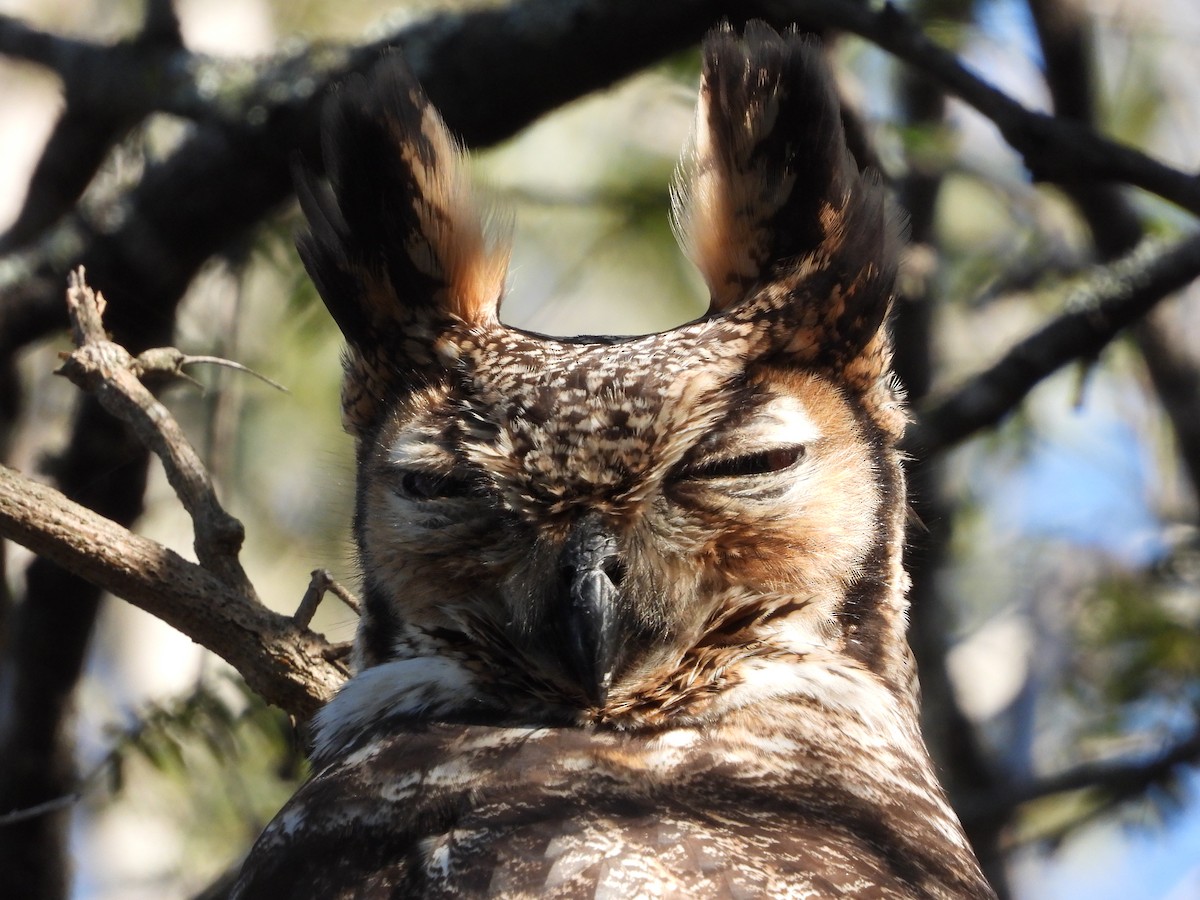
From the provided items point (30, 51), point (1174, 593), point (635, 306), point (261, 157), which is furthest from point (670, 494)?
point (635, 306)

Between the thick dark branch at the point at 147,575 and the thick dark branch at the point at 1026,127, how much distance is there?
144cm

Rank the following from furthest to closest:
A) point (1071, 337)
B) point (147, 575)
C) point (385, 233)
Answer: point (1071, 337) < point (385, 233) < point (147, 575)

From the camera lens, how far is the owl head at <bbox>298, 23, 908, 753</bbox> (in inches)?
83.2

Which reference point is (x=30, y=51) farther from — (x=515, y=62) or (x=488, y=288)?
(x=488, y=288)

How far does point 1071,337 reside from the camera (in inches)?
130

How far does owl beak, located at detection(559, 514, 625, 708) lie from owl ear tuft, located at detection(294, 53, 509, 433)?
56 centimetres

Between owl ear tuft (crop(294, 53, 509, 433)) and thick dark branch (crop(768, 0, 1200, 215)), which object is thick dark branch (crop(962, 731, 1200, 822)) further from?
owl ear tuft (crop(294, 53, 509, 433))

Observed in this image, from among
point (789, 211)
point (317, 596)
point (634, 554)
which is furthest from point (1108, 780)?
point (317, 596)

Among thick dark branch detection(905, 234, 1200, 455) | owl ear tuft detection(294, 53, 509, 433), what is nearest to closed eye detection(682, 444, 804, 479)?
owl ear tuft detection(294, 53, 509, 433)

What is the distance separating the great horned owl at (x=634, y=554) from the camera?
1929 millimetres

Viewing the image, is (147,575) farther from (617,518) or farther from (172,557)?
(617,518)

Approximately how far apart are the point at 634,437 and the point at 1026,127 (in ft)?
3.20

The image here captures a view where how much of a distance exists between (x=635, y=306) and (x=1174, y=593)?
266 centimetres

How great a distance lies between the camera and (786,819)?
1.97 metres
